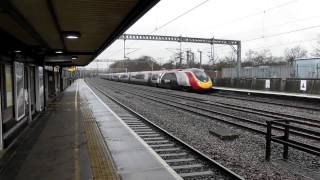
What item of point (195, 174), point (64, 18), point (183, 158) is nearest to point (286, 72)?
point (183, 158)

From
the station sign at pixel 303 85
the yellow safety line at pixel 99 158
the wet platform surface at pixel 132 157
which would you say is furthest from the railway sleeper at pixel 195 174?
the station sign at pixel 303 85

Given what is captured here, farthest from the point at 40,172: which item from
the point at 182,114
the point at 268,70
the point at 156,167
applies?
the point at 268,70

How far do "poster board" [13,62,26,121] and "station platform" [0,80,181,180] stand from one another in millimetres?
667

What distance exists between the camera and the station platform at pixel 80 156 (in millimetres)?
7031

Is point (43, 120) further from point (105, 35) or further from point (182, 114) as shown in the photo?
point (182, 114)

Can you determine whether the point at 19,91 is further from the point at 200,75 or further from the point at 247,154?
the point at 200,75

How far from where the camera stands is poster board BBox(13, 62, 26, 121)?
36.9 feet

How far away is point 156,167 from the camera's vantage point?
25.1 ft

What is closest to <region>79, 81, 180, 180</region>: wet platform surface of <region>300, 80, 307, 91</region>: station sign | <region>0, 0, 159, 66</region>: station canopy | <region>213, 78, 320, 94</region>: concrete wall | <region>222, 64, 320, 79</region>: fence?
<region>0, 0, 159, 66</region>: station canopy

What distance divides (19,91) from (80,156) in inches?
195

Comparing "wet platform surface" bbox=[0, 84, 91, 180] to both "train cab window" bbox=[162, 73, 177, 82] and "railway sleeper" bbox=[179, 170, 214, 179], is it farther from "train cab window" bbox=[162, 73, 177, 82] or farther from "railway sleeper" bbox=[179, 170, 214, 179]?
"train cab window" bbox=[162, 73, 177, 82]

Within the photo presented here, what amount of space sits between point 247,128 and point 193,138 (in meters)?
2.48

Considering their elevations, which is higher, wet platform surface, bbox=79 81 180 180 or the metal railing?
the metal railing

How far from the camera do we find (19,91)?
39.7ft
